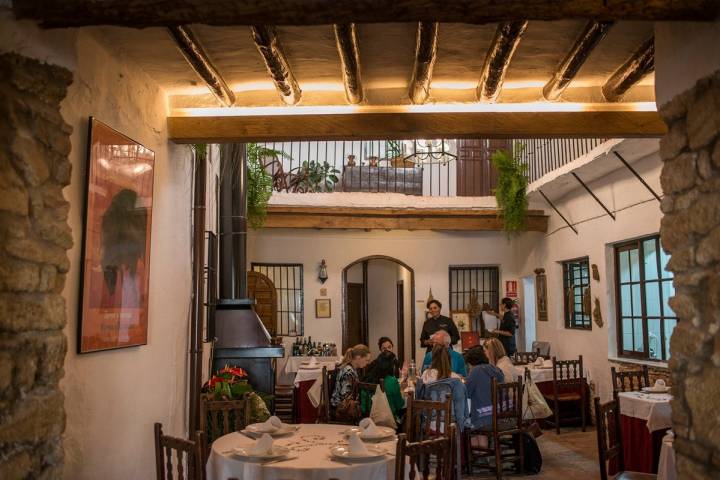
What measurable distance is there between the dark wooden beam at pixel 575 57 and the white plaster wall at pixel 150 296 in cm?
235

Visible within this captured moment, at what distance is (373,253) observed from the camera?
11.6 m

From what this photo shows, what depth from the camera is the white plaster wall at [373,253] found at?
11203mm

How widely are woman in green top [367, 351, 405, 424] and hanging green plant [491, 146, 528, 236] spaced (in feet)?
15.5

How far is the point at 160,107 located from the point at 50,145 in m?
1.76

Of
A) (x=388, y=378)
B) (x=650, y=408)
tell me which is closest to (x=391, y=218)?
(x=388, y=378)

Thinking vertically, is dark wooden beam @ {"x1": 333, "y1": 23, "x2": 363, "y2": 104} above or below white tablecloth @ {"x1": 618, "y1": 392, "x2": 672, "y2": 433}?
above

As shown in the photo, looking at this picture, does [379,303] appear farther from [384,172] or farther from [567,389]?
[567,389]

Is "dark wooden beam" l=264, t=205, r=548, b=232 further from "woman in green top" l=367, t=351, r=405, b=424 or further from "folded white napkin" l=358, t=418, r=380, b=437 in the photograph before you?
"folded white napkin" l=358, t=418, r=380, b=437

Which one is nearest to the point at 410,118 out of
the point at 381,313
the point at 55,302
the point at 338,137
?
the point at 338,137

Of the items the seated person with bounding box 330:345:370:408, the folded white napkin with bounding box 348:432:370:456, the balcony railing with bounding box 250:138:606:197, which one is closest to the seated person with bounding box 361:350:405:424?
the seated person with bounding box 330:345:370:408

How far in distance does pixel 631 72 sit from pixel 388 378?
316 cm

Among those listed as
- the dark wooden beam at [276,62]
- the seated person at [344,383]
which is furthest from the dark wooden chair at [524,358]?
the dark wooden beam at [276,62]

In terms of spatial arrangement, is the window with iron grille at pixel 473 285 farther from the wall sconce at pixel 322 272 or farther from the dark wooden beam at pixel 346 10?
the dark wooden beam at pixel 346 10

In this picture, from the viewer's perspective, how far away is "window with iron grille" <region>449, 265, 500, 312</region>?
1174 centimetres
